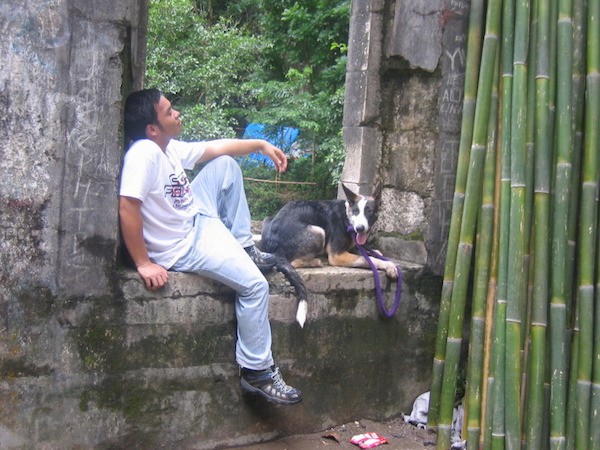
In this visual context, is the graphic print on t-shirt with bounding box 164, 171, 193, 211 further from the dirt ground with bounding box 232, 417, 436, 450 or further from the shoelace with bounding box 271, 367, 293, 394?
the dirt ground with bounding box 232, 417, 436, 450

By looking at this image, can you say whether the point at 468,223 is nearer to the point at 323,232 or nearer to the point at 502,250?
the point at 502,250

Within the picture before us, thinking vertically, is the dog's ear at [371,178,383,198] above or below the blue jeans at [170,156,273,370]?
above

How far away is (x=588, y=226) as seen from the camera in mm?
3410

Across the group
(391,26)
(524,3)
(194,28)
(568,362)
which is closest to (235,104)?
(194,28)

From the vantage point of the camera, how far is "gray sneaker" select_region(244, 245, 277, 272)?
3.76 metres

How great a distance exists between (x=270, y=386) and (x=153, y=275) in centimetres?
88

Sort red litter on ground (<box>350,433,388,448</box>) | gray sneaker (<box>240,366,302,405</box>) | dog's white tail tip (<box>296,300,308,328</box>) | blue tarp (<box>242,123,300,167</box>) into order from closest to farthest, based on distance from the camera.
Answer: gray sneaker (<box>240,366,302,405</box>) → dog's white tail tip (<box>296,300,308,328</box>) → red litter on ground (<box>350,433,388,448</box>) → blue tarp (<box>242,123,300,167</box>)

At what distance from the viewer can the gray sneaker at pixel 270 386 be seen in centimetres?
340

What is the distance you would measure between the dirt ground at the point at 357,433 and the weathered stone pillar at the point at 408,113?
3.43ft

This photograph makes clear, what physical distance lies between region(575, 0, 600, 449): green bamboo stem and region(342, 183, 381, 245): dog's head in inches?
50.3

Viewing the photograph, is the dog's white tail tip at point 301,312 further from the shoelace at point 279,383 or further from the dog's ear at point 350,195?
the dog's ear at point 350,195

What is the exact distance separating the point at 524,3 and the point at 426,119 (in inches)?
37.1

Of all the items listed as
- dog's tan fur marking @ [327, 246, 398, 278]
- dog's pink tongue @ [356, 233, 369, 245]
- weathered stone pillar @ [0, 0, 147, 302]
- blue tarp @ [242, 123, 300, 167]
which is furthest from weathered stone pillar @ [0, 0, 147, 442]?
blue tarp @ [242, 123, 300, 167]

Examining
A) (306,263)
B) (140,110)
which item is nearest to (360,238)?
(306,263)
